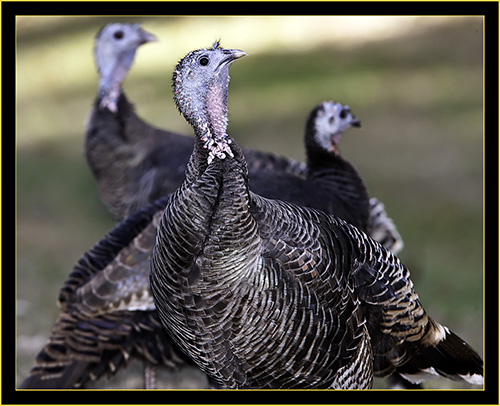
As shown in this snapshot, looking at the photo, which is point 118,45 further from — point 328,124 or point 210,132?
point 210,132

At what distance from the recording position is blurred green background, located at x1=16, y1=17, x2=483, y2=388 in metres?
7.98

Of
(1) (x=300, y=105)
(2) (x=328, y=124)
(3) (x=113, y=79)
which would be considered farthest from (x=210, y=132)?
(1) (x=300, y=105)

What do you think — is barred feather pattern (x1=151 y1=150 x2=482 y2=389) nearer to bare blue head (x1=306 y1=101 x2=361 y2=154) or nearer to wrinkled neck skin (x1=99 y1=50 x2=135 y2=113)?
bare blue head (x1=306 y1=101 x2=361 y2=154)

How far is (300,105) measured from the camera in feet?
31.5

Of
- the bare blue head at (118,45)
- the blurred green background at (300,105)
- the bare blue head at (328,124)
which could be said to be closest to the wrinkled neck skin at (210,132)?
the bare blue head at (328,124)

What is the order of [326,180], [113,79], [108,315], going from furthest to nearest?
[113,79], [326,180], [108,315]


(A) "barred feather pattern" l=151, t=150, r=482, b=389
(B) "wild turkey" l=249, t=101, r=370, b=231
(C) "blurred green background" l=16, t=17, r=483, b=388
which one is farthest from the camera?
(C) "blurred green background" l=16, t=17, r=483, b=388

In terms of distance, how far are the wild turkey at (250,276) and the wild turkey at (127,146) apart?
1.57 meters

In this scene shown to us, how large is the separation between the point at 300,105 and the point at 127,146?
14.5ft

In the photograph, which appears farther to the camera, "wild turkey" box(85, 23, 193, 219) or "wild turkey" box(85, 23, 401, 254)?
→ "wild turkey" box(85, 23, 193, 219)

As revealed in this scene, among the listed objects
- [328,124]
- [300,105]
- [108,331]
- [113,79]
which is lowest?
[108,331]

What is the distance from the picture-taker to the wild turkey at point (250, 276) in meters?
2.90

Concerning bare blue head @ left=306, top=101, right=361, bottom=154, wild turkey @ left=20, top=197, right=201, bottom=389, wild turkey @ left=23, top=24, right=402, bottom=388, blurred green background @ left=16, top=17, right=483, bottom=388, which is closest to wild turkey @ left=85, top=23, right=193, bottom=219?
bare blue head @ left=306, top=101, right=361, bottom=154

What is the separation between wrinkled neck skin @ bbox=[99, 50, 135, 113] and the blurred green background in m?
2.09
